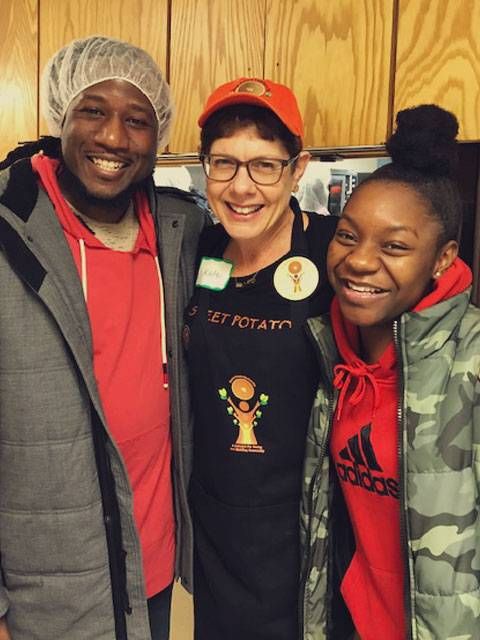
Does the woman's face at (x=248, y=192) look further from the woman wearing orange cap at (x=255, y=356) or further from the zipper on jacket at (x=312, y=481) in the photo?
the zipper on jacket at (x=312, y=481)

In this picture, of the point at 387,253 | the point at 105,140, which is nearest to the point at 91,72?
the point at 105,140

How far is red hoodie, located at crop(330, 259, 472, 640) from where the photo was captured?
0.95m

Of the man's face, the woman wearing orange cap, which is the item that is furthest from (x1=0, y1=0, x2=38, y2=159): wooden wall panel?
the woman wearing orange cap

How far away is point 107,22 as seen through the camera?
186 cm

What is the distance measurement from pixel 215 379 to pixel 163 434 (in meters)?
0.16

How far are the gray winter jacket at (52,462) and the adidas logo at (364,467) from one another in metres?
0.40

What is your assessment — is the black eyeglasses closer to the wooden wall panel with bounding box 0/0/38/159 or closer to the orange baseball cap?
the orange baseball cap

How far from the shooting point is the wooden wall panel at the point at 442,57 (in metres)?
1.30

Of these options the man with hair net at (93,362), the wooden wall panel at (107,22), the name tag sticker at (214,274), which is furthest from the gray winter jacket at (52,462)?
the wooden wall panel at (107,22)

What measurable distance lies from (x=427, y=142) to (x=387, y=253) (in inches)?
7.0

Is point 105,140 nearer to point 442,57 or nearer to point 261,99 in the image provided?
point 261,99

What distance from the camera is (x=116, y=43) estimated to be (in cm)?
120

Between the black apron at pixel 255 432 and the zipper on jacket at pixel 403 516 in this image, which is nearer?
the zipper on jacket at pixel 403 516

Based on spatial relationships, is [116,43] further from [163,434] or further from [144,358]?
[163,434]
